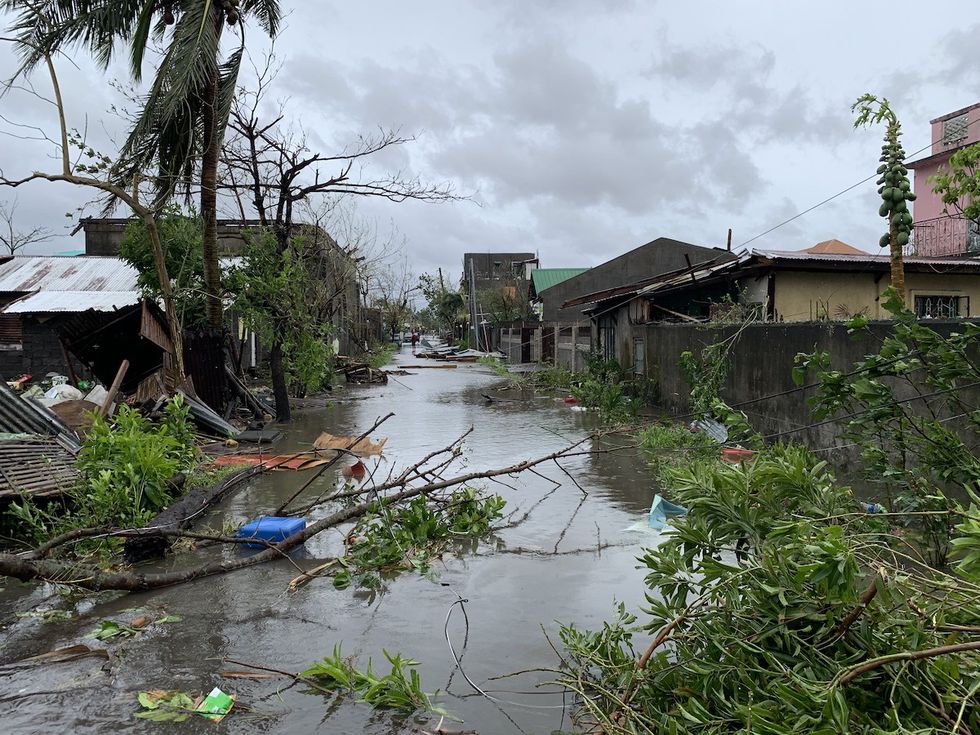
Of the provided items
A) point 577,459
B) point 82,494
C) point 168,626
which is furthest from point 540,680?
point 577,459

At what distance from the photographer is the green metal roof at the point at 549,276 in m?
44.1

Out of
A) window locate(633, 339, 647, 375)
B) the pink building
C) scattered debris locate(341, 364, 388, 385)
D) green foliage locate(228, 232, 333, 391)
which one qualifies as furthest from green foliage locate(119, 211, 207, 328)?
the pink building

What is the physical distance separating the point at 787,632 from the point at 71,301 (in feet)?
61.0

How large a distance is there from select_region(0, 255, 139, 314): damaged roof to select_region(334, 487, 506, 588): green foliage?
41.2 feet

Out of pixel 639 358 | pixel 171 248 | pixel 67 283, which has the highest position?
pixel 171 248

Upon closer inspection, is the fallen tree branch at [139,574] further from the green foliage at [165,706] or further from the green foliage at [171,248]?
the green foliage at [171,248]

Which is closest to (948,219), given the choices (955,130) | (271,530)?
(955,130)

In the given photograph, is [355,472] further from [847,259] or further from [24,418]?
[847,259]

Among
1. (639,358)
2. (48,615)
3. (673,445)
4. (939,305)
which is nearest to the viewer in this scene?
(48,615)

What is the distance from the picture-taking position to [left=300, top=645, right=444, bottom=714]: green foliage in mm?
3600

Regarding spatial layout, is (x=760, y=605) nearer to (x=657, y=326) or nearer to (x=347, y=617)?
(x=347, y=617)

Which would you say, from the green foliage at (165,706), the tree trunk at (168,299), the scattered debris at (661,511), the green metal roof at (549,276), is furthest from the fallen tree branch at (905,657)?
the green metal roof at (549,276)

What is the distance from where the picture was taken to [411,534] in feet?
20.5

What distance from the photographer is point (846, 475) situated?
7859mm
